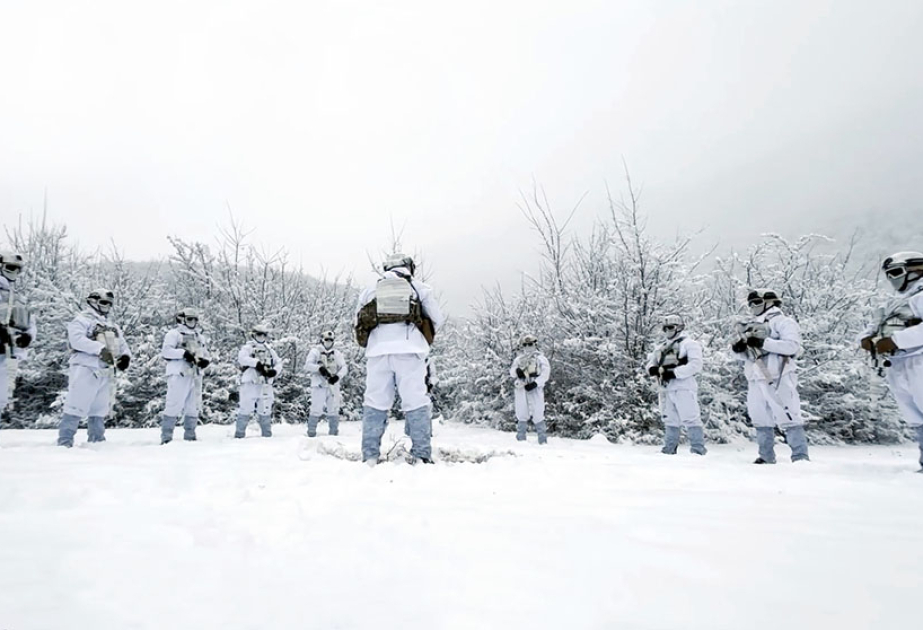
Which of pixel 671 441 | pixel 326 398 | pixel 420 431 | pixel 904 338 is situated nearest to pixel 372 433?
pixel 420 431

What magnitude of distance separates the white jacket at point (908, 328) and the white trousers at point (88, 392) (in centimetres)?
957

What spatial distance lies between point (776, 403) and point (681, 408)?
1.99 meters

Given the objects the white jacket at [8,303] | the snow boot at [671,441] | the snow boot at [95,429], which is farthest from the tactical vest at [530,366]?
the white jacket at [8,303]

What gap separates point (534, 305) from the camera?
14695 millimetres

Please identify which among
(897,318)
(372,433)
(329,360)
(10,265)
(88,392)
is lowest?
(372,433)

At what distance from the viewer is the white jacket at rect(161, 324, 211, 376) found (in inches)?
321

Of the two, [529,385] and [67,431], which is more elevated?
[529,385]

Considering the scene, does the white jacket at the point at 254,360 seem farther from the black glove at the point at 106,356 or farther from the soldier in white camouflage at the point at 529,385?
the soldier in white camouflage at the point at 529,385

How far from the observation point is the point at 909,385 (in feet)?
15.1

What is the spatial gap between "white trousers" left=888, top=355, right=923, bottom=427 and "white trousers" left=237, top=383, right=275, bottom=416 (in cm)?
941

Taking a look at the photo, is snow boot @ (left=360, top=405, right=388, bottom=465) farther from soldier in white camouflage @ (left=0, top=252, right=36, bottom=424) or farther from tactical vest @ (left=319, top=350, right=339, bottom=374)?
tactical vest @ (left=319, top=350, right=339, bottom=374)

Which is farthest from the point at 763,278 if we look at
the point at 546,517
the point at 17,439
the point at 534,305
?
the point at 17,439

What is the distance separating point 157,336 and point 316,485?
54.0 ft

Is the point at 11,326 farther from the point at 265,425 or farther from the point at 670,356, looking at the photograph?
the point at 670,356
